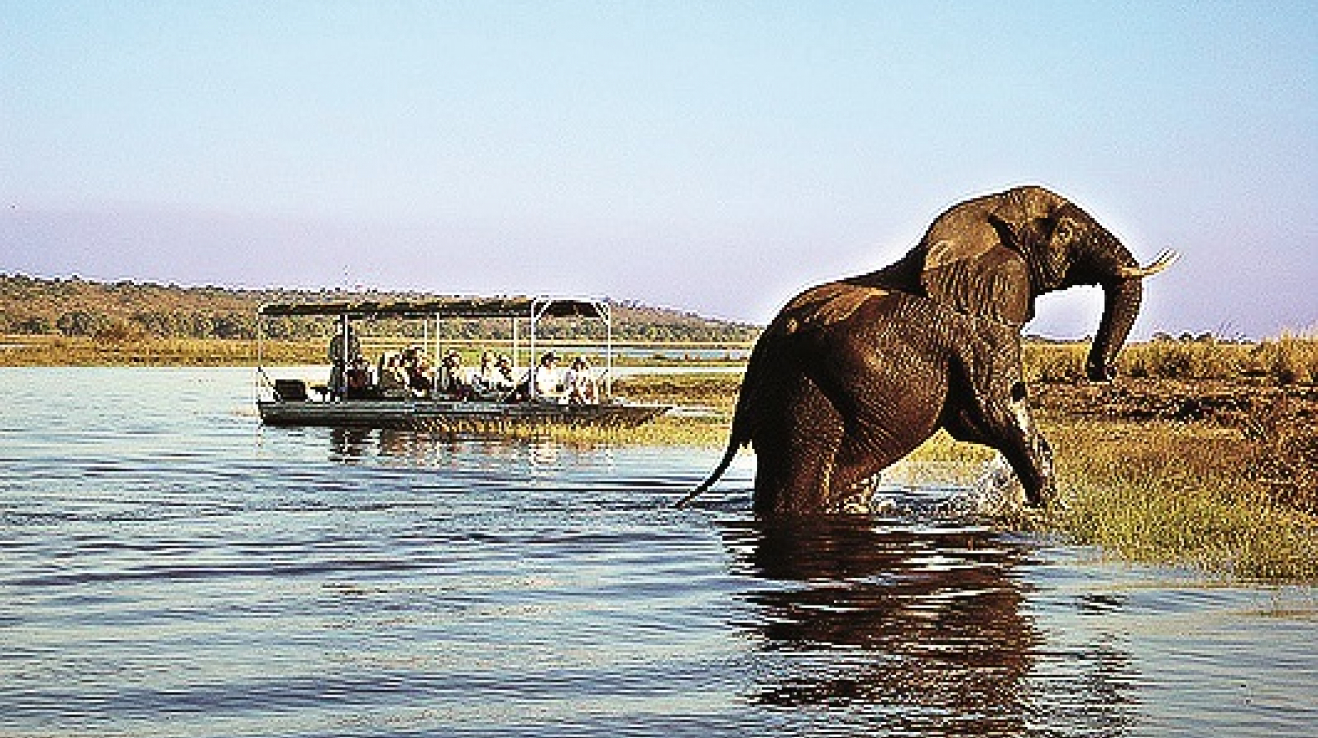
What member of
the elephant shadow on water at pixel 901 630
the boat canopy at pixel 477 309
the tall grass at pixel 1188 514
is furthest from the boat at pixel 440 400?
the elephant shadow on water at pixel 901 630

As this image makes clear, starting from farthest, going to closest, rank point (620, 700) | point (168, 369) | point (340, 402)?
point (168, 369)
point (340, 402)
point (620, 700)

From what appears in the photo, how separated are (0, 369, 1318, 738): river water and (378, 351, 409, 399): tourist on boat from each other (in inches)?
809

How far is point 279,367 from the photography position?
10062cm

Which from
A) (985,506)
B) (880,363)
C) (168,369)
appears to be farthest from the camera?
(168,369)

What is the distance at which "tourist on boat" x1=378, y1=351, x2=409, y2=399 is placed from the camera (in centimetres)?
4528

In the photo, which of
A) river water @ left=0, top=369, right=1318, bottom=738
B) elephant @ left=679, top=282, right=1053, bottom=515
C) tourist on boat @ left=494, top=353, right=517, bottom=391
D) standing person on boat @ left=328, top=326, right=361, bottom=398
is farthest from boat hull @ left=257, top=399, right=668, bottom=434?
elephant @ left=679, top=282, right=1053, bottom=515

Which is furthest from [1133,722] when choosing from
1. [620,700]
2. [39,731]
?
[39,731]

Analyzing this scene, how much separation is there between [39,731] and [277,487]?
1593cm

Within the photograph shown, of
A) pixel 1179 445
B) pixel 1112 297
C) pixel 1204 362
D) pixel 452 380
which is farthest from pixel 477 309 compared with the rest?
pixel 1112 297

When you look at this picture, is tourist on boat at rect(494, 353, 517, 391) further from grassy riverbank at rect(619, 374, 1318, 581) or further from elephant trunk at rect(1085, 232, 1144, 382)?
elephant trunk at rect(1085, 232, 1144, 382)

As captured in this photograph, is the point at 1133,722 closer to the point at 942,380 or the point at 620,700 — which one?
the point at 620,700

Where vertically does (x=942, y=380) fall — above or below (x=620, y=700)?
above

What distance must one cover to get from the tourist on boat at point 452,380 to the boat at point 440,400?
102 mm

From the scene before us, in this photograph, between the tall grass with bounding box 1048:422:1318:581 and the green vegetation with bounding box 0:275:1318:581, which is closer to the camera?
the tall grass with bounding box 1048:422:1318:581
